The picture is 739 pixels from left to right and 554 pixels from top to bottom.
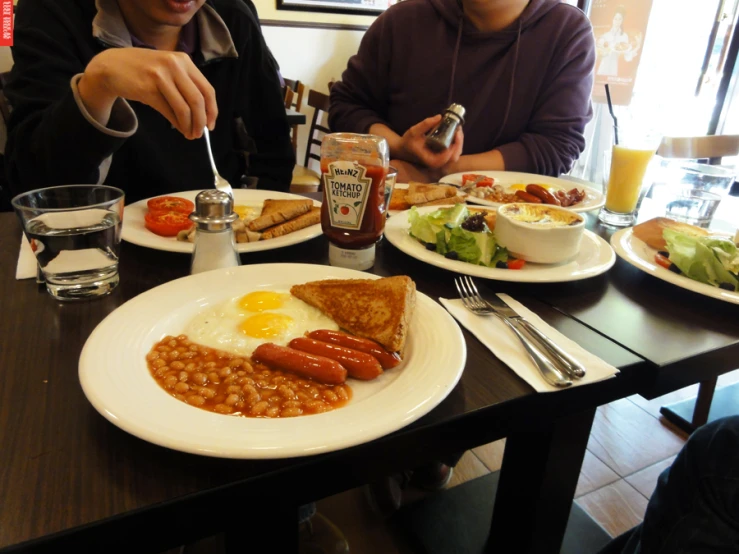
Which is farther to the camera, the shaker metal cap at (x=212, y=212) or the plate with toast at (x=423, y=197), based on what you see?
the plate with toast at (x=423, y=197)

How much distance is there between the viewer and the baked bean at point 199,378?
0.71 meters

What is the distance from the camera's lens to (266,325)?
858mm

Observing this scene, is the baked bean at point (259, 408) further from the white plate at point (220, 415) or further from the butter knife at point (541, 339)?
the butter knife at point (541, 339)

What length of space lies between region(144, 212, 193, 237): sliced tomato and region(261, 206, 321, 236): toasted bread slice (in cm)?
21

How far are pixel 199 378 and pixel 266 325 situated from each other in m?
0.17

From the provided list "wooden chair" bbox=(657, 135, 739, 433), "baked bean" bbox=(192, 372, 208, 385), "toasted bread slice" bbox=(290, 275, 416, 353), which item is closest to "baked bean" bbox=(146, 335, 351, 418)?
"baked bean" bbox=(192, 372, 208, 385)

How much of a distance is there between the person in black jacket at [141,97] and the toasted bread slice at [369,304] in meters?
0.55

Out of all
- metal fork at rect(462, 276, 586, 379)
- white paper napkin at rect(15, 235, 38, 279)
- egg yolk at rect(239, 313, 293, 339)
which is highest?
metal fork at rect(462, 276, 586, 379)

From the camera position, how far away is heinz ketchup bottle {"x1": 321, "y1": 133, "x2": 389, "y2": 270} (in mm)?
1047

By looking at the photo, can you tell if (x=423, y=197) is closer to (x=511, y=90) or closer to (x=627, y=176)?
(x=627, y=176)

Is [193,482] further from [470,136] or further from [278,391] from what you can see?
[470,136]

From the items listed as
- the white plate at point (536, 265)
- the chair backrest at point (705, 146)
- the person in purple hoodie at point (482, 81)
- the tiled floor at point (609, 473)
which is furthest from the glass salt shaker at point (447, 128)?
the chair backrest at point (705, 146)

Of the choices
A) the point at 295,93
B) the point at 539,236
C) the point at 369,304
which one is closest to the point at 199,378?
the point at 369,304

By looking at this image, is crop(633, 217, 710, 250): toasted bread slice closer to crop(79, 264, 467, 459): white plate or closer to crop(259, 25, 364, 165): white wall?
crop(79, 264, 467, 459): white plate
